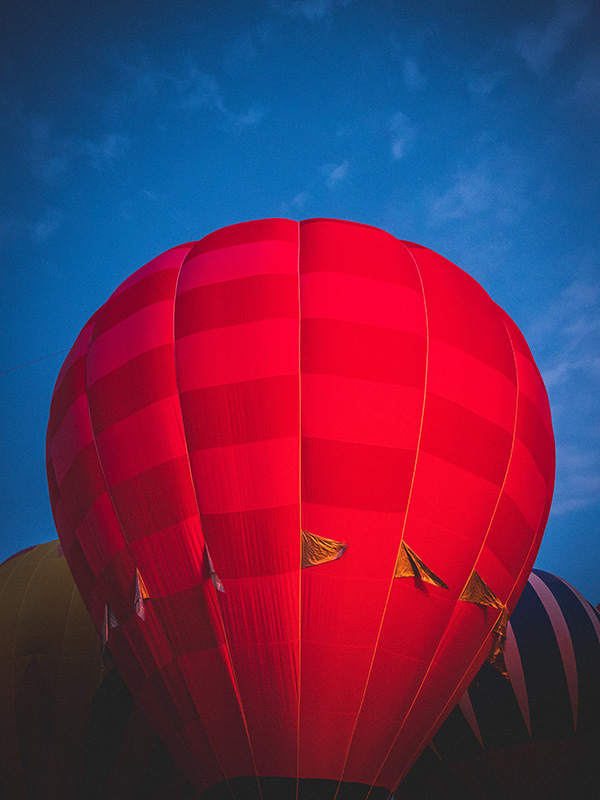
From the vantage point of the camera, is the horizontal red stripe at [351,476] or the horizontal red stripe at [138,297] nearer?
the horizontal red stripe at [351,476]

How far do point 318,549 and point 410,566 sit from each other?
0.69 metres

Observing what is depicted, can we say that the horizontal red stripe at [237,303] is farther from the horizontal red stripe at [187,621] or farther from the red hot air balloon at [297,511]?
the horizontal red stripe at [187,621]

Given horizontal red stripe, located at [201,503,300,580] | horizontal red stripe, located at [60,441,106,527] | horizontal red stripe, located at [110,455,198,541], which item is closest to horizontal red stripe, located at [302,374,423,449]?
horizontal red stripe, located at [201,503,300,580]

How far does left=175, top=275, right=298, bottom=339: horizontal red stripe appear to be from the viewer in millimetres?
4608

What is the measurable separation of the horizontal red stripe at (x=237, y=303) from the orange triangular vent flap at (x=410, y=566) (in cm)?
190

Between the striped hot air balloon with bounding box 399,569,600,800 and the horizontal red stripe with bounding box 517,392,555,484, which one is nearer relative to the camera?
the horizontal red stripe with bounding box 517,392,555,484

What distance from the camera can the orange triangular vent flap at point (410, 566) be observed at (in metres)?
4.27

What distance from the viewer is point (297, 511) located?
4.18m

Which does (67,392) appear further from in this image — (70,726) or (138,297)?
(70,726)

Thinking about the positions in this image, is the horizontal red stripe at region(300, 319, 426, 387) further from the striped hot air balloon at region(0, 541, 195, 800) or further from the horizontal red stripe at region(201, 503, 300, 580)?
the striped hot air balloon at region(0, 541, 195, 800)

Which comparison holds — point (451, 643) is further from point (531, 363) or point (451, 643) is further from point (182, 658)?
point (531, 363)

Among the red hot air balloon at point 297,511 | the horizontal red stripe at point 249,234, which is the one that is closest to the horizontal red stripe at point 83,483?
the red hot air balloon at point 297,511

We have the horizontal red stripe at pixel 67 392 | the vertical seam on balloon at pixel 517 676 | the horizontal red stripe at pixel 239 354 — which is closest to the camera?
the horizontal red stripe at pixel 239 354

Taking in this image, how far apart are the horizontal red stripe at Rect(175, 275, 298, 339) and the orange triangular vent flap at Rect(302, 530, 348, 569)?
5.40ft
